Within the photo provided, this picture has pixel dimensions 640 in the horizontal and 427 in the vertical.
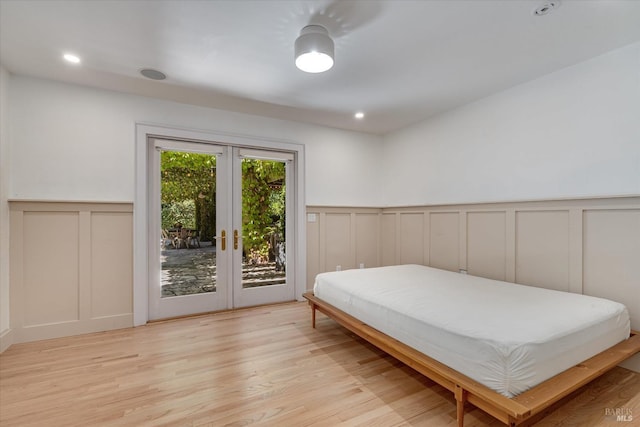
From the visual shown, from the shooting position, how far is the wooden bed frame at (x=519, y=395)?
140cm

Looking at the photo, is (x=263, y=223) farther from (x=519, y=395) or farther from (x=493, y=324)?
(x=519, y=395)

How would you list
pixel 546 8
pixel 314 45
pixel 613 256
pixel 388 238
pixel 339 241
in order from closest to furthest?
pixel 546 8 → pixel 314 45 → pixel 613 256 → pixel 339 241 → pixel 388 238

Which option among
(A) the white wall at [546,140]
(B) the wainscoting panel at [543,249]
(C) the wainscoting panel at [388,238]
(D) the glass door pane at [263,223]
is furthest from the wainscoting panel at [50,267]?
(B) the wainscoting panel at [543,249]

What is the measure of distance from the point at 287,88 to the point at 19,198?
287cm

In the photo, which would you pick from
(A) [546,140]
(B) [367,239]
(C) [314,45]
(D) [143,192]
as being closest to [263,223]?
Answer: (D) [143,192]

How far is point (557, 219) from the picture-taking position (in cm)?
274

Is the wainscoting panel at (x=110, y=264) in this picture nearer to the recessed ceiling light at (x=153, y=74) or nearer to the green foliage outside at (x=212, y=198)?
the green foliage outside at (x=212, y=198)

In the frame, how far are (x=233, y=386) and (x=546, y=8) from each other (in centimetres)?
340

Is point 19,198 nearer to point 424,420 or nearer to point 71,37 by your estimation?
point 71,37

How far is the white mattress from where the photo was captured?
152cm

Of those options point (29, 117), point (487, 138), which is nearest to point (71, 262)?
point (29, 117)

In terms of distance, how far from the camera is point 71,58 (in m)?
Result: 2.56

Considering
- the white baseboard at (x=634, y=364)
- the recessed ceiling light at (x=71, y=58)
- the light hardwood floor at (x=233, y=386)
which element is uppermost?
the recessed ceiling light at (x=71, y=58)

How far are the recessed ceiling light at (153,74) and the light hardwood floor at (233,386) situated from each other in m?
2.63
